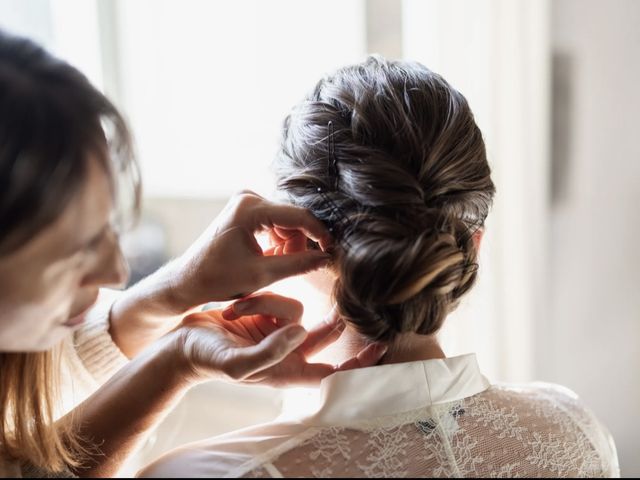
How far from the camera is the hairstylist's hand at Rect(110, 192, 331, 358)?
896mm

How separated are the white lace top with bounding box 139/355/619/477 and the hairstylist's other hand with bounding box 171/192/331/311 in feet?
0.50

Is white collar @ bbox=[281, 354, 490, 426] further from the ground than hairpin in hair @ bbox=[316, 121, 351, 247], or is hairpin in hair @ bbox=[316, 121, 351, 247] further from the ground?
hairpin in hair @ bbox=[316, 121, 351, 247]

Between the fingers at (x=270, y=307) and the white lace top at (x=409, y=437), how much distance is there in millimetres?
117

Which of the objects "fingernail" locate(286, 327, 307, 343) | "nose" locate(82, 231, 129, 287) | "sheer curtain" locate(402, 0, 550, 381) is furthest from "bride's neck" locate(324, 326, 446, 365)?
"sheer curtain" locate(402, 0, 550, 381)

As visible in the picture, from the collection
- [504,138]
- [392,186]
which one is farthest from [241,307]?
[504,138]

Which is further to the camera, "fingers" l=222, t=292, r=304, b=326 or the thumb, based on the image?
"fingers" l=222, t=292, r=304, b=326

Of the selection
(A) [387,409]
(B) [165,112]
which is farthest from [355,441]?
(B) [165,112]

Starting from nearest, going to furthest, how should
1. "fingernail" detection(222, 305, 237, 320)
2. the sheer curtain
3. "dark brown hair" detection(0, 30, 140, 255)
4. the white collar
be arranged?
"dark brown hair" detection(0, 30, 140, 255) < the white collar < "fingernail" detection(222, 305, 237, 320) < the sheer curtain

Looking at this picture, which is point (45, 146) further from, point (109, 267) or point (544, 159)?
point (544, 159)

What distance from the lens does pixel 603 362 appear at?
187 centimetres

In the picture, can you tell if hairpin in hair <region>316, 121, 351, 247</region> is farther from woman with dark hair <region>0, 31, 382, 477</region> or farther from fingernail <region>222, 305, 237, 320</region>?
fingernail <region>222, 305, 237, 320</region>

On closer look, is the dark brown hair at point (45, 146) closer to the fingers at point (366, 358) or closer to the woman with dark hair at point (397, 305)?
the woman with dark hair at point (397, 305)

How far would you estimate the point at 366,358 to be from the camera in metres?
0.92

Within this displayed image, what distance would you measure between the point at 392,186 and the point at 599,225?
113 cm
